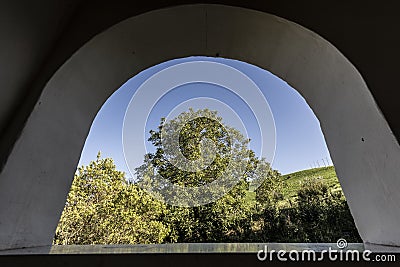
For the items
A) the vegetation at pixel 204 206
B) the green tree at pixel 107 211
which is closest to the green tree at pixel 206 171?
the vegetation at pixel 204 206

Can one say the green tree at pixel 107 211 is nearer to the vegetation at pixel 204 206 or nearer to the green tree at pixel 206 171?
the vegetation at pixel 204 206

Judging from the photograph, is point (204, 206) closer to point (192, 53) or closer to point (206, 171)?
point (206, 171)

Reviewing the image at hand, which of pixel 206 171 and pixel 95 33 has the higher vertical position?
pixel 206 171

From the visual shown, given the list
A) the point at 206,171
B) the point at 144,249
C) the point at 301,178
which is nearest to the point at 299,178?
the point at 301,178

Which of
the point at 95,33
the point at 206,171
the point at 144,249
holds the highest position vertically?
the point at 206,171

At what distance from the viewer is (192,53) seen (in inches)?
34.9

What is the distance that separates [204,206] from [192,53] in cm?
483

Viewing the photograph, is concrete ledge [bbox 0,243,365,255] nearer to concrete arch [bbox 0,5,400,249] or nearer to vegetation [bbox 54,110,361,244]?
concrete arch [bbox 0,5,400,249]

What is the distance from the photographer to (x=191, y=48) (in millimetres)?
866

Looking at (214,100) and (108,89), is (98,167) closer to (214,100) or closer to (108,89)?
(214,100)

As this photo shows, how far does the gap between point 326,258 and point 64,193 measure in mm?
677

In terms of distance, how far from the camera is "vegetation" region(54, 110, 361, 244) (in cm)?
371

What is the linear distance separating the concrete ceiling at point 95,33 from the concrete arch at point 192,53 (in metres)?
0.02

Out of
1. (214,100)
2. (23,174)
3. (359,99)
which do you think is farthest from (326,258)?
(214,100)
